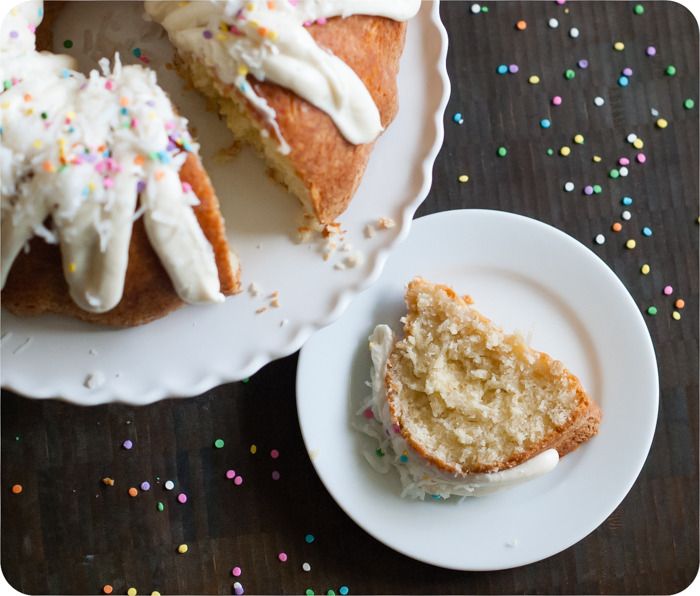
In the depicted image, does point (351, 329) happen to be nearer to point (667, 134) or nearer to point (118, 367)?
point (118, 367)

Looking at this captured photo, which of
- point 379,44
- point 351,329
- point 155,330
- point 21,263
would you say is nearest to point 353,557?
point 351,329

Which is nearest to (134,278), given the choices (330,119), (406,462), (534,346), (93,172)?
(93,172)

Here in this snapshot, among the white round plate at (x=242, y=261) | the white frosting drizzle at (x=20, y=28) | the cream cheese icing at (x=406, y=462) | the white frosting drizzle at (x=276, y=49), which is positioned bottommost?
the cream cheese icing at (x=406, y=462)

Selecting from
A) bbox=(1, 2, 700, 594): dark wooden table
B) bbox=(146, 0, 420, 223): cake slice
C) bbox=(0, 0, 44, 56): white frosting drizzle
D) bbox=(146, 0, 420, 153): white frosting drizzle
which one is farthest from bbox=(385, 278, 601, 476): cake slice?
bbox=(0, 0, 44, 56): white frosting drizzle

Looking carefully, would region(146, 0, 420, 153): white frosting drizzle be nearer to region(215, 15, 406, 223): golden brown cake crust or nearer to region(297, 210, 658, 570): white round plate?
region(215, 15, 406, 223): golden brown cake crust

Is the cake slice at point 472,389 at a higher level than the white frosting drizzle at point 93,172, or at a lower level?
lower

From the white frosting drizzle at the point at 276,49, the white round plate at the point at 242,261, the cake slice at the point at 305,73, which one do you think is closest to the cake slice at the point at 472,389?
the white round plate at the point at 242,261

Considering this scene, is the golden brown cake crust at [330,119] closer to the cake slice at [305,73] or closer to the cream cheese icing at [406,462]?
the cake slice at [305,73]
